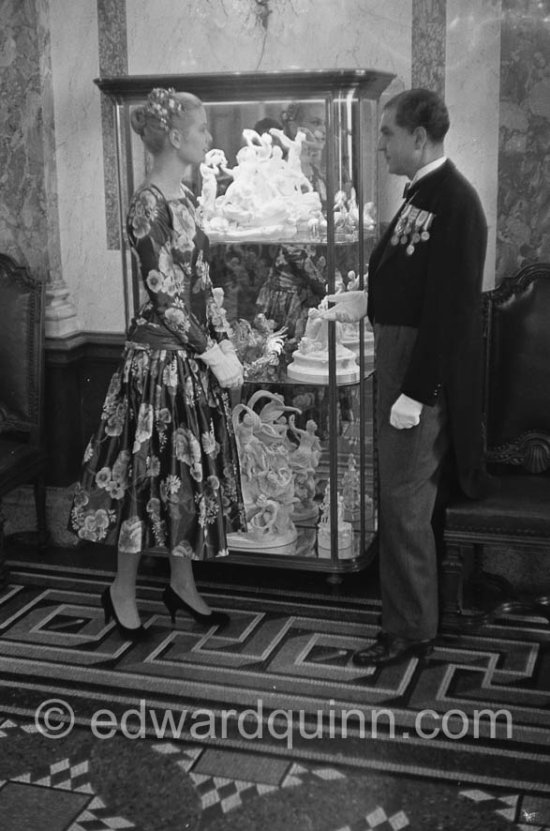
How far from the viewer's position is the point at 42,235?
4797 millimetres

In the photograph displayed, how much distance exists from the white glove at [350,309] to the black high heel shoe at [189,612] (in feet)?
3.61

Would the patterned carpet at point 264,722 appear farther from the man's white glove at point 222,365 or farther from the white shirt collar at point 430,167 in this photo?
the white shirt collar at point 430,167

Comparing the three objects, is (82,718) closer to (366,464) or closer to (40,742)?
(40,742)

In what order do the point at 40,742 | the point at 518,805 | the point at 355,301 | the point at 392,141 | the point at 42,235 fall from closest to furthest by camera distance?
the point at 518,805 → the point at 40,742 → the point at 392,141 → the point at 355,301 → the point at 42,235

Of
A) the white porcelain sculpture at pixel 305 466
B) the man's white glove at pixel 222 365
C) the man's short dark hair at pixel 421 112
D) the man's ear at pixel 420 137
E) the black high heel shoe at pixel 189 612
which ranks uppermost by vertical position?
the man's short dark hair at pixel 421 112

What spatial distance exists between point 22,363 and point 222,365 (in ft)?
4.03

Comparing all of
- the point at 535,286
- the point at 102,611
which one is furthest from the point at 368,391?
the point at 102,611

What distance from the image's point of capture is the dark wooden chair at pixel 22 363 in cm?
465

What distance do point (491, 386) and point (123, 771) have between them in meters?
1.90

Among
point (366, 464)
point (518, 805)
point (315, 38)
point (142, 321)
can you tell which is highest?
→ point (315, 38)

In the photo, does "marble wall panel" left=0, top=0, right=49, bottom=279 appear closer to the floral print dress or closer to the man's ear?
the floral print dress

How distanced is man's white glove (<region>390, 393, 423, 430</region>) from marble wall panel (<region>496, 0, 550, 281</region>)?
0.97 metres

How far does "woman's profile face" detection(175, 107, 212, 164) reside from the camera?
3.68 m

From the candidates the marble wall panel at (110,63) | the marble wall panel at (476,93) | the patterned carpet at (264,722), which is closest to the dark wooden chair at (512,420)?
the patterned carpet at (264,722)
